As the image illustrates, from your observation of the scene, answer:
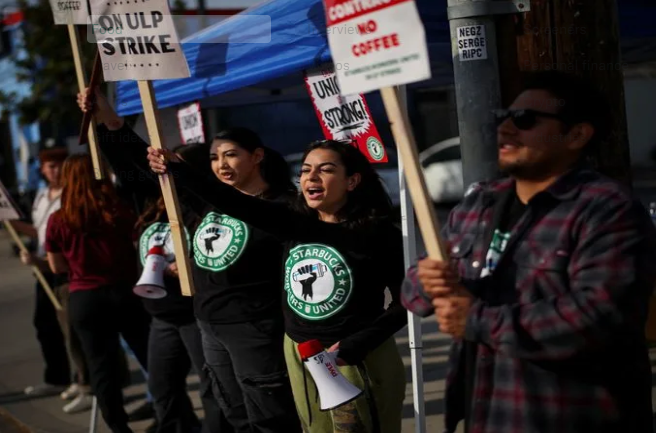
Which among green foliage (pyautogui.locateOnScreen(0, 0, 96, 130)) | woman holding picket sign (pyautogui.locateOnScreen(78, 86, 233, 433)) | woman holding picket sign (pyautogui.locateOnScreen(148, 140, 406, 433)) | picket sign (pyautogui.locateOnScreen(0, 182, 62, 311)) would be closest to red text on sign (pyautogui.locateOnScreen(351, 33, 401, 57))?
woman holding picket sign (pyautogui.locateOnScreen(148, 140, 406, 433))

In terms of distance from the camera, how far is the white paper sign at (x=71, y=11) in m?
5.10

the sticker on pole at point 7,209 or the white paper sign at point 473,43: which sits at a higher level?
the white paper sign at point 473,43

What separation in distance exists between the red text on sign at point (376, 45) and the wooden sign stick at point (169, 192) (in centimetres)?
153

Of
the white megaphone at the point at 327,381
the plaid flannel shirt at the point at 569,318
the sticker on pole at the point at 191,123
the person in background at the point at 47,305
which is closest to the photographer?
the plaid flannel shirt at the point at 569,318

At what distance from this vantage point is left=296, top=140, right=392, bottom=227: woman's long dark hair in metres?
4.01

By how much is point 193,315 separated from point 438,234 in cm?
290

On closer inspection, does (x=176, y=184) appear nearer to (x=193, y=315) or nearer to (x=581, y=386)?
(x=193, y=315)

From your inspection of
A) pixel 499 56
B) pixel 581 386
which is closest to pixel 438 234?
pixel 581 386

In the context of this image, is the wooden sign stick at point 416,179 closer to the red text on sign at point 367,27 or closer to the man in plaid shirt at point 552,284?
the man in plaid shirt at point 552,284

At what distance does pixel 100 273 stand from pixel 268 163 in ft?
5.48

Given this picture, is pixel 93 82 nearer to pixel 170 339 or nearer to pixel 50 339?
pixel 170 339

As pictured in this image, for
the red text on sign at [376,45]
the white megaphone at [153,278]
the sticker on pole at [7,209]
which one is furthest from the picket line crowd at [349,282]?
the red text on sign at [376,45]

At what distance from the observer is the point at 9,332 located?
10461 mm

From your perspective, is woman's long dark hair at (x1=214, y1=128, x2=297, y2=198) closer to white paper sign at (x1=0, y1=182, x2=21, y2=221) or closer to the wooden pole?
the wooden pole
